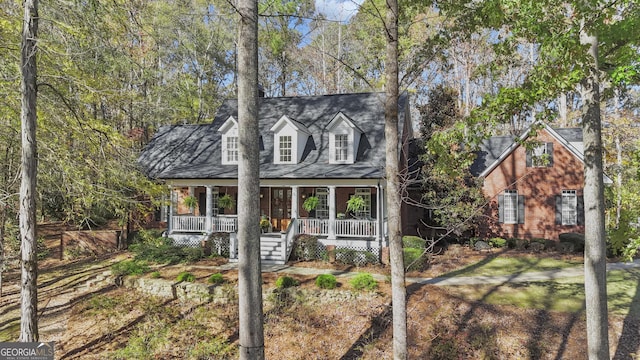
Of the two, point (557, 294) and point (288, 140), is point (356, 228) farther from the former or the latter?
point (557, 294)

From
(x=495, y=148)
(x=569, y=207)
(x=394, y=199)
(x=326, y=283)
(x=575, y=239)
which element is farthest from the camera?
(x=495, y=148)

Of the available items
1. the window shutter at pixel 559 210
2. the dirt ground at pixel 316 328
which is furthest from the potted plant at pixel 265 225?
the window shutter at pixel 559 210

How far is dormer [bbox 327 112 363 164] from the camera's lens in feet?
56.0

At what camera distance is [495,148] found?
73.4 ft

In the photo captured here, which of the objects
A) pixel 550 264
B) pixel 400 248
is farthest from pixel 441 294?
pixel 550 264

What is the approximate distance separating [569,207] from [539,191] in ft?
5.54

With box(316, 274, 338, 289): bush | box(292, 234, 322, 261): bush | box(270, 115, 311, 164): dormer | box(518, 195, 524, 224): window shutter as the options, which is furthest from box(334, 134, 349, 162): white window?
box(518, 195, 524, 224): window shutter

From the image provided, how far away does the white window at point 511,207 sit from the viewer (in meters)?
20.3

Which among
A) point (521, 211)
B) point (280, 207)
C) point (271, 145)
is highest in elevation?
point (271, 145)

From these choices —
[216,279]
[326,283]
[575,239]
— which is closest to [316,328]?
[326,283]

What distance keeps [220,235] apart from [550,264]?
1505 cm

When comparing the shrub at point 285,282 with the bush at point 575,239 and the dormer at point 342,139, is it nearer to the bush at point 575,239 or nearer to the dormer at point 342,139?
the dormer at point 342,139

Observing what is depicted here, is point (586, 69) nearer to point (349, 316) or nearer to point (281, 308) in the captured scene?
point (349, 316)

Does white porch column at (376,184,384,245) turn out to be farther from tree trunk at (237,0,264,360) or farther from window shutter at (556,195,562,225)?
window shutter at (556,195,562,225)
